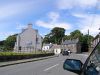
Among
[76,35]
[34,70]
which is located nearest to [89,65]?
[34,70]

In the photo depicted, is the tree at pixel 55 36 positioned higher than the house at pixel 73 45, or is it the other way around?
the tree at pixel 55 36

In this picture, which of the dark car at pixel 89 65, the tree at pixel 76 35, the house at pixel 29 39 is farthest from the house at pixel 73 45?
the dark car at pixel 89 65

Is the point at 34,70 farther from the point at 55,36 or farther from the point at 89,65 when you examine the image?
the point at 55,36

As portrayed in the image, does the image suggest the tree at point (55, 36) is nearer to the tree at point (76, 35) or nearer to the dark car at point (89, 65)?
the tree at point (76, 35)

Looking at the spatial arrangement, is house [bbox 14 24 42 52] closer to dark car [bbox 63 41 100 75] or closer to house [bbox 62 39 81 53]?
house [bbox 62 39 81 53]

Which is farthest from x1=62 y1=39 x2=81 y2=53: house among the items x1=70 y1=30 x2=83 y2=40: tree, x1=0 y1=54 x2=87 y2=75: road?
x1=0 y1=54 x2=87 y2=75: road

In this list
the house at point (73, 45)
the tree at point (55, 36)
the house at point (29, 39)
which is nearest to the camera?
the house at point (29, 39)

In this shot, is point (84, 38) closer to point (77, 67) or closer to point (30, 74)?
point (30, 74)

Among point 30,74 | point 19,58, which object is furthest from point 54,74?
point 19,58

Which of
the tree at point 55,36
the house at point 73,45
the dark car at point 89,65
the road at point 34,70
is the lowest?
the road at point 34,70

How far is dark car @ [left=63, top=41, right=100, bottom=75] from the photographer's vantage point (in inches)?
169

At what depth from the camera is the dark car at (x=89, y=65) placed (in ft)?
14.1

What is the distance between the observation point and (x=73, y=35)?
195 m

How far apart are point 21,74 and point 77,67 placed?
17.3 metres
